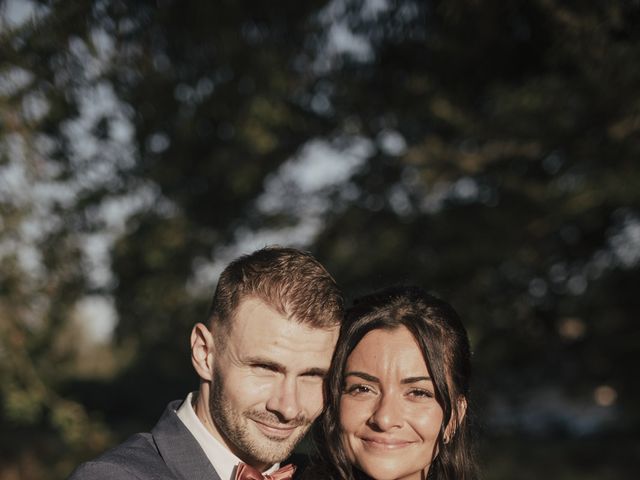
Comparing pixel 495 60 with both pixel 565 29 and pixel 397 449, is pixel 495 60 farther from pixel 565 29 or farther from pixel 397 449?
pixel 397 449

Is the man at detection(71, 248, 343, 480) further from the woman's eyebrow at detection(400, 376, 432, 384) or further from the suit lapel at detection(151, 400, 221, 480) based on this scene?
the woman's eyebrow at detection(400, 376, 432, 384)

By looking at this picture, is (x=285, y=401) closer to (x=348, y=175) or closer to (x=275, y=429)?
(x=275, y=429)

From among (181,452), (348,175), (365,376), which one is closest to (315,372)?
(365,376)

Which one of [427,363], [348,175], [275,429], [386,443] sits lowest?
[275,429]

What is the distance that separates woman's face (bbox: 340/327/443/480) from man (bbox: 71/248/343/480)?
0.49 feet

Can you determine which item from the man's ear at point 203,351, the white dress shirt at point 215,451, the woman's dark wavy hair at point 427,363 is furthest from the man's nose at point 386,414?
the man's ear at point 203,351

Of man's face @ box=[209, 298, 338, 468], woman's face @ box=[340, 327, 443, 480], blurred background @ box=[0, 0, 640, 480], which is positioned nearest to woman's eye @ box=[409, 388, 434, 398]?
woman's face @ box=[340, 327, 443, 480]

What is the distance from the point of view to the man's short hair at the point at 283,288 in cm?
307

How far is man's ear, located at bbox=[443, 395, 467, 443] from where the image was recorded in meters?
3.39

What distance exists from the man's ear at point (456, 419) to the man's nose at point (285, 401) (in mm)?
722

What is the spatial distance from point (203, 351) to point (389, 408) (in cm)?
78

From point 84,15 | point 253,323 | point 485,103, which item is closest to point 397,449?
point 253,323

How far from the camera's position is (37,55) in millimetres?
4648

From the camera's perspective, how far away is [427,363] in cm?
325
